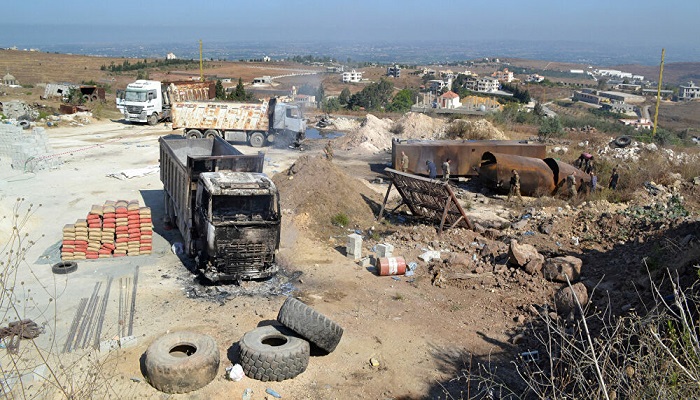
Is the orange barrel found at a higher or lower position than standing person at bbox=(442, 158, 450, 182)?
lower

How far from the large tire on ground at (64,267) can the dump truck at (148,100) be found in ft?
71.9

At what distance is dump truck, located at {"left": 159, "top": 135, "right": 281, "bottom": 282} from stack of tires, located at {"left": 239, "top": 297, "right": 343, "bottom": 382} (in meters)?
2.19

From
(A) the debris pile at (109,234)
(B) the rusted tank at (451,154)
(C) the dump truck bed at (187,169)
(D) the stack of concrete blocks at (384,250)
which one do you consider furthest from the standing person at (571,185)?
(A) the debris pile at (109,234)

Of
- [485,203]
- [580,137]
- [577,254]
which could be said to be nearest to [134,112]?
[485,203]

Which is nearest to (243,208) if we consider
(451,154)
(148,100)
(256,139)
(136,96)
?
(451,154)

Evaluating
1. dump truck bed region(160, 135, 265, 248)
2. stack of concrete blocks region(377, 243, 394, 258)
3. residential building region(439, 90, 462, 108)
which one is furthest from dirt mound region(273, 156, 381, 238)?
residential building region(439, 90, 462, 108)

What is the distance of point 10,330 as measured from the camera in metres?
8.30

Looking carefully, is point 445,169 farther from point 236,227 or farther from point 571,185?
point 236,227

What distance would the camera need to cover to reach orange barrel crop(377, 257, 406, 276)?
38.2ft

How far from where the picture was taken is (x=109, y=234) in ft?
39.8

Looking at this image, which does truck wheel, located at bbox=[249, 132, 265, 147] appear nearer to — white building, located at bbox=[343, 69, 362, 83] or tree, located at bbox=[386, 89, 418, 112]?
tree, located at bbox=[386, 89, 418, 112]

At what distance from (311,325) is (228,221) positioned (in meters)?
2.98

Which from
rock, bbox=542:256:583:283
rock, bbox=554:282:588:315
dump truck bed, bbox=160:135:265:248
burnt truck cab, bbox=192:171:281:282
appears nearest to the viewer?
rock, bbox=554:282:588:315

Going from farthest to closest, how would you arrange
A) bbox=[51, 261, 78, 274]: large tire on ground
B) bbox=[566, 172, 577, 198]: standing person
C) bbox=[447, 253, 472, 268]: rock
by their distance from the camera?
bbox=[566, 172, 577, 198]: standing person
bbox=[447, 253, 472, 268]: rock
bbox=[51, 261, 78, 274]: large tire on ground
